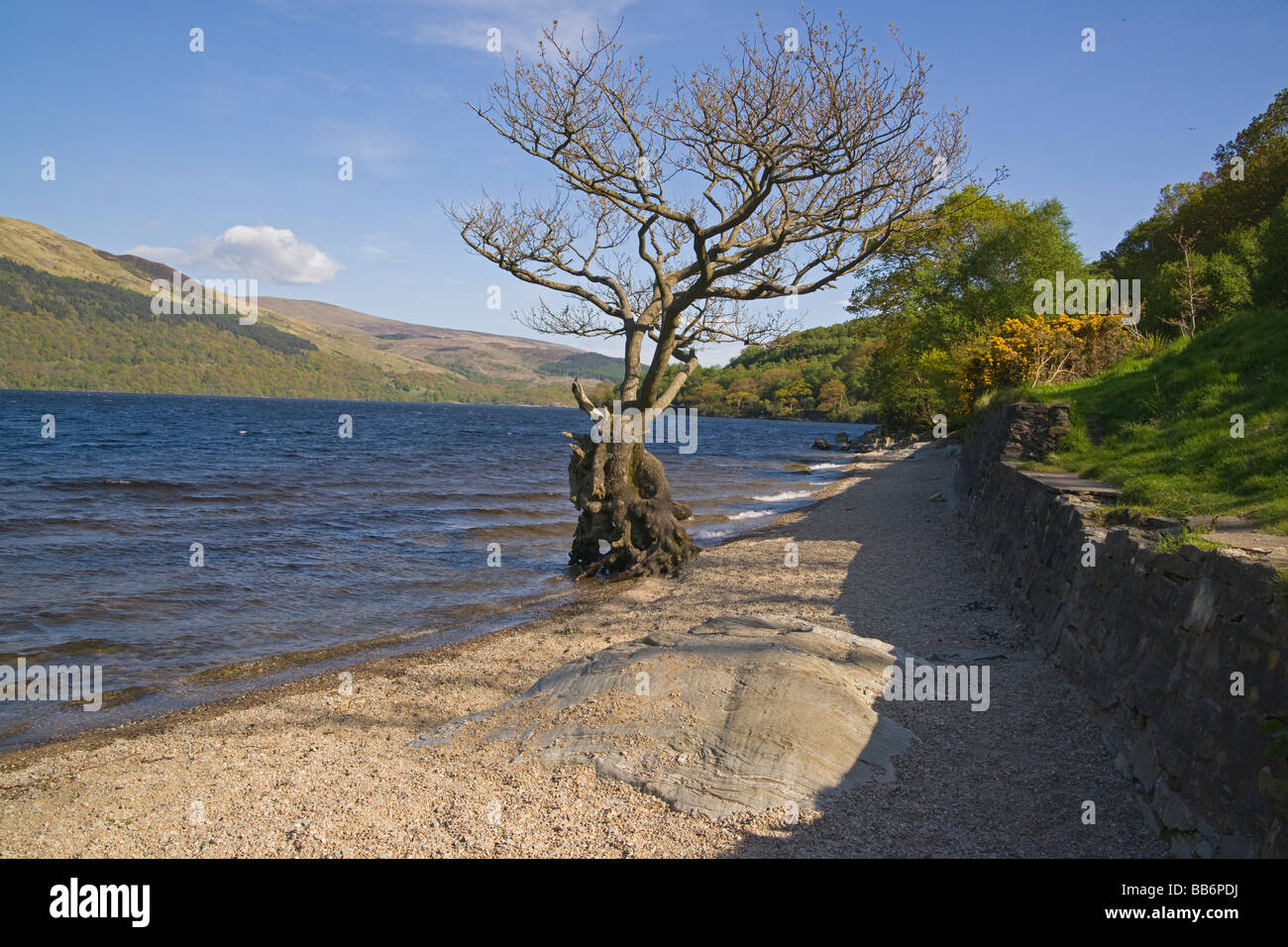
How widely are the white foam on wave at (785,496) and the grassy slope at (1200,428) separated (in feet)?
50.1

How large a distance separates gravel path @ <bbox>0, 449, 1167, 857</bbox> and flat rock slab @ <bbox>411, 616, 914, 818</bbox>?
0.23 m

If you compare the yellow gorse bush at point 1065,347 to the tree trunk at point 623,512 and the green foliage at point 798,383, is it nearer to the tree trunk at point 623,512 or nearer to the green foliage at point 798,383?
the tree trunk at point 623,512

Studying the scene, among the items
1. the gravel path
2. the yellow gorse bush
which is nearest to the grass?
the gravel path

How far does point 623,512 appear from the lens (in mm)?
16750

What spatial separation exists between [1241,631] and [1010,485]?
26.9 ft

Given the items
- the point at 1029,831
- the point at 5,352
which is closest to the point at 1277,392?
the point at 1029,831

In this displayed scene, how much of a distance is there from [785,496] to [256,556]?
1988 cm

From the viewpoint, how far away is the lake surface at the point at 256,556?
10.9 meters

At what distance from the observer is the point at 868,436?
65.1 metres

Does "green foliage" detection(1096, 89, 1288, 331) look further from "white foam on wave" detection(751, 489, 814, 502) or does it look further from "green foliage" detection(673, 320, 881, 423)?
"green foliage" detection(673, 320, 881, 423)

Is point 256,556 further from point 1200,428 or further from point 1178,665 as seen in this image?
point 1200,428

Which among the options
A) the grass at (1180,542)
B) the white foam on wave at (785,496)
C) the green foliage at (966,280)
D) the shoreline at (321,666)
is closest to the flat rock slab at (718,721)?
the grass at (1180,542)

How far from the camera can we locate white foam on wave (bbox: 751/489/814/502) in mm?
30181
